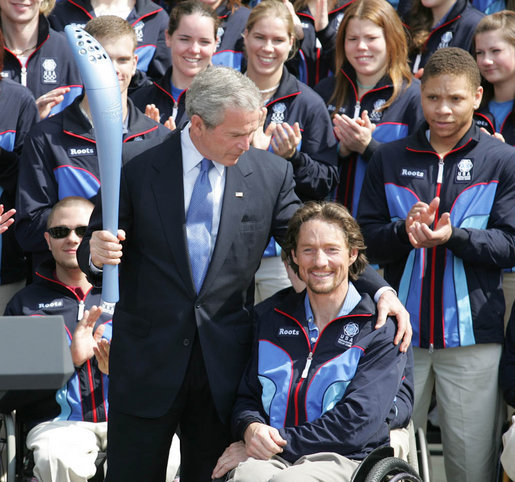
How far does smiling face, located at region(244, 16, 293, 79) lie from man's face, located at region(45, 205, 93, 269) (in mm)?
1392

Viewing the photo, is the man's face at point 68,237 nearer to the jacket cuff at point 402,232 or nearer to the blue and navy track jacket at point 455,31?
the jacket cuff at point 402,232

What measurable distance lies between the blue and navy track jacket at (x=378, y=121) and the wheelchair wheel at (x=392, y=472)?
2026 millimetres

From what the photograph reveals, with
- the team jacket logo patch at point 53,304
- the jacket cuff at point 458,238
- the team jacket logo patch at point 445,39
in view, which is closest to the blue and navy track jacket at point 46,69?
the team jacket logo patch at point 53,304

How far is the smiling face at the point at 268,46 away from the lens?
521 centimetres

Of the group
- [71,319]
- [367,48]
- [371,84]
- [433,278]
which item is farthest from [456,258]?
[71,319]

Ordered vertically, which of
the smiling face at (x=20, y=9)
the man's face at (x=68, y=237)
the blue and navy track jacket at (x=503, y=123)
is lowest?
the man's face at (x=68, y=237)

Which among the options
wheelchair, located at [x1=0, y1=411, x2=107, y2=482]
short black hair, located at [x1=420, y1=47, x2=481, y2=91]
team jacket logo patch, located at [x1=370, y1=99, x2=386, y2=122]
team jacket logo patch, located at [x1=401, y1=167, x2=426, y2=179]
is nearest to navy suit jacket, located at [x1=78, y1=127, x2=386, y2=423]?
wheelchair, located at [x1=0, y1=411, x2=107, y2=482]

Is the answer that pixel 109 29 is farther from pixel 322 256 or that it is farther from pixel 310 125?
pixel 322 256

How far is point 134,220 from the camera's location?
347 cm

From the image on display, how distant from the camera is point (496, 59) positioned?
16.7 ft

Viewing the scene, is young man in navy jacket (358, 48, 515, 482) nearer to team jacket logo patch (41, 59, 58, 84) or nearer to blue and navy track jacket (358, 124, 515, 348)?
blue and navy track jacket (358, 124, 515, 348)

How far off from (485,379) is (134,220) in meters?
2.03

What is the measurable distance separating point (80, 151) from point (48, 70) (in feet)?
3.25

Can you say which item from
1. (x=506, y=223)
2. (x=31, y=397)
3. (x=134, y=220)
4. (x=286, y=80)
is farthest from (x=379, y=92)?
(x=31, y=397)
